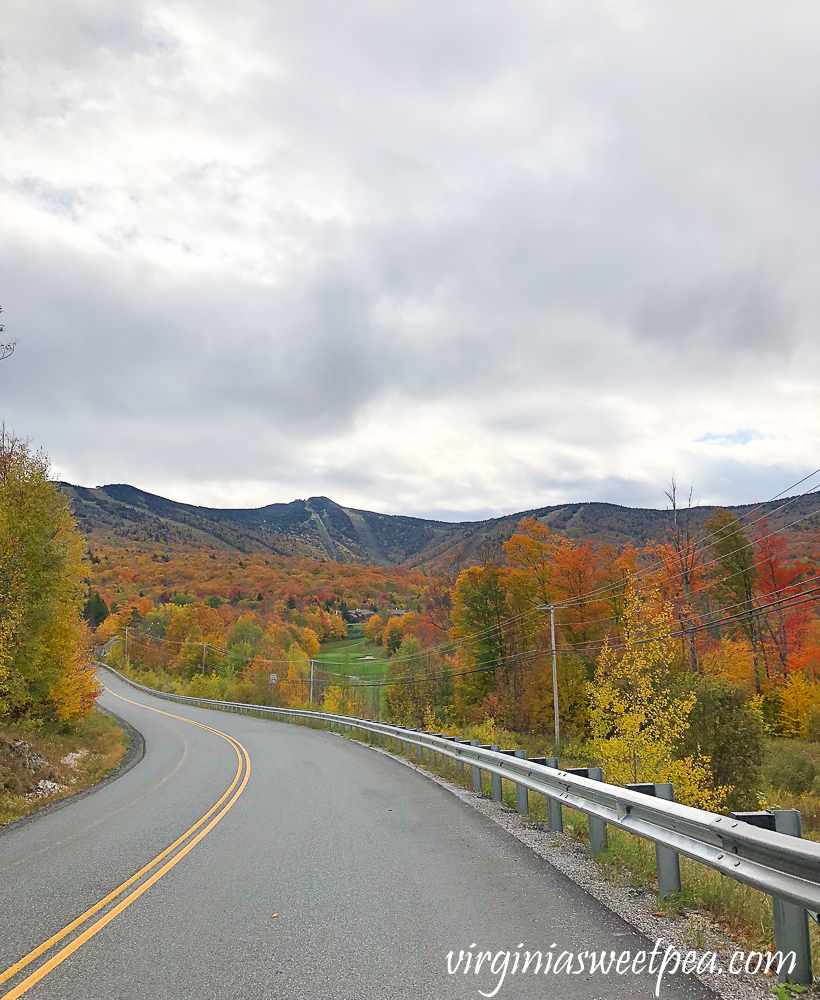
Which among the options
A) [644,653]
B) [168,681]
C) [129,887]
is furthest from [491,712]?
[168,681]

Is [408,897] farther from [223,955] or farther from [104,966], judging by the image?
[104,966]

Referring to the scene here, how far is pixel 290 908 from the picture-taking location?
5637mm

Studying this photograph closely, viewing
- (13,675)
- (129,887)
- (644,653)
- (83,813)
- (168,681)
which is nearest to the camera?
(129,887)

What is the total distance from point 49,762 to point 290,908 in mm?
16729

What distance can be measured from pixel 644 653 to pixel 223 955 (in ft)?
59.6

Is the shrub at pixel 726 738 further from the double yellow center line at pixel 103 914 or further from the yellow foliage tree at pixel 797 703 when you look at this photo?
the double yellow center line at pixel 103 914

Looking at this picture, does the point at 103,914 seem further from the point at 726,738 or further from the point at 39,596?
the point at 726,738

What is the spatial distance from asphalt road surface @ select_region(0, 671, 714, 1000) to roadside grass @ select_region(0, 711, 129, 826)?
470cm

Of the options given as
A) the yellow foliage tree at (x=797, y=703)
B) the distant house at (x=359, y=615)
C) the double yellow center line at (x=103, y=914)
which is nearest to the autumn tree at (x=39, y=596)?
the double yellow center line at (x=103, y=914)

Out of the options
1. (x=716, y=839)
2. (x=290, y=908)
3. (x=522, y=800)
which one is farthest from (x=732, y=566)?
(x=290, y=908)

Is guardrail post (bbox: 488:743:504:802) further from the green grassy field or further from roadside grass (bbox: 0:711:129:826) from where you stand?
A: the green grassy field

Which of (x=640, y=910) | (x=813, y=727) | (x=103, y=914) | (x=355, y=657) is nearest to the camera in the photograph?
(x=640, y=910)

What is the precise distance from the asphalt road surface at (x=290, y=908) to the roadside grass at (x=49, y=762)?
15.4 ft

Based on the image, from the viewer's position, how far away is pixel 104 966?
4477mm
